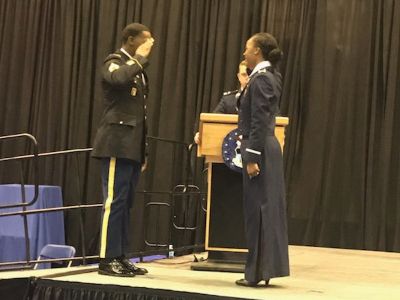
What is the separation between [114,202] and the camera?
3852 mm

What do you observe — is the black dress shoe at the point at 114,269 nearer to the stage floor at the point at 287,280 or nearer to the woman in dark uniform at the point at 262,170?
the stage floor at the point at 287,280

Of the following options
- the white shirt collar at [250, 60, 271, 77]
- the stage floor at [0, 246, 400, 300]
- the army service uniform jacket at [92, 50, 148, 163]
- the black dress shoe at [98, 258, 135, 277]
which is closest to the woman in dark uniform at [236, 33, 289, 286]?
the white shirt collar at [250, 60, 271, 77]

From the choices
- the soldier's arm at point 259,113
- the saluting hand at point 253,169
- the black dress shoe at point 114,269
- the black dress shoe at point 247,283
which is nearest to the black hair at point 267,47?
the soldier's arm at point 259,113

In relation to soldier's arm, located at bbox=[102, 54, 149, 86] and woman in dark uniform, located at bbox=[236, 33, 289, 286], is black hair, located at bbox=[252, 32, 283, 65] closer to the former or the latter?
woman in dark uniform, located at bbox=[236, 33, 289, 286]

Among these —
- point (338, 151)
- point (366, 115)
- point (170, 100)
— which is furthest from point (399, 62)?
point (170, 100)

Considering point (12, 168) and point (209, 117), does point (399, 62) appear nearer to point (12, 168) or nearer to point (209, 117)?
point (209, 117)

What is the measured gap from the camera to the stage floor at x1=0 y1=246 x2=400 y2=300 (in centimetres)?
361

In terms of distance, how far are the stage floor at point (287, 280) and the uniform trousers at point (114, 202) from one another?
0.19 meters

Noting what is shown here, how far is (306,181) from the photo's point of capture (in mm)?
6828

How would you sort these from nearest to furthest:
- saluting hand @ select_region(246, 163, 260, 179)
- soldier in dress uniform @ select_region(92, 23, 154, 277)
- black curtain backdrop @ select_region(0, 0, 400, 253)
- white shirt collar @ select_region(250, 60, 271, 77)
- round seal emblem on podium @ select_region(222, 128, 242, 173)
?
1. saluting hand @ select_region(246, 163, 260, 179)
2. white shirt collar @ select_region(250, 60, 271, 77)
3. soldier in dress uniform @ select_region(92, 23, 154, 277)
4. round seal emblem on podium @ select_region(222, 128, 242, 173)
5. black curtain backdrop @ select_region(0, 0, 400, 253)

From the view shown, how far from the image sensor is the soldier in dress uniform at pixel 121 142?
3818 mm

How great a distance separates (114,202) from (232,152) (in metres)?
0.82

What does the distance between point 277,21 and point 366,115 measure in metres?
1.33

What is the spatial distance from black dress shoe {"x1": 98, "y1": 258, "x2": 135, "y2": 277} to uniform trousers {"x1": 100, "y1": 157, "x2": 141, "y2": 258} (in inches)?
2.6
